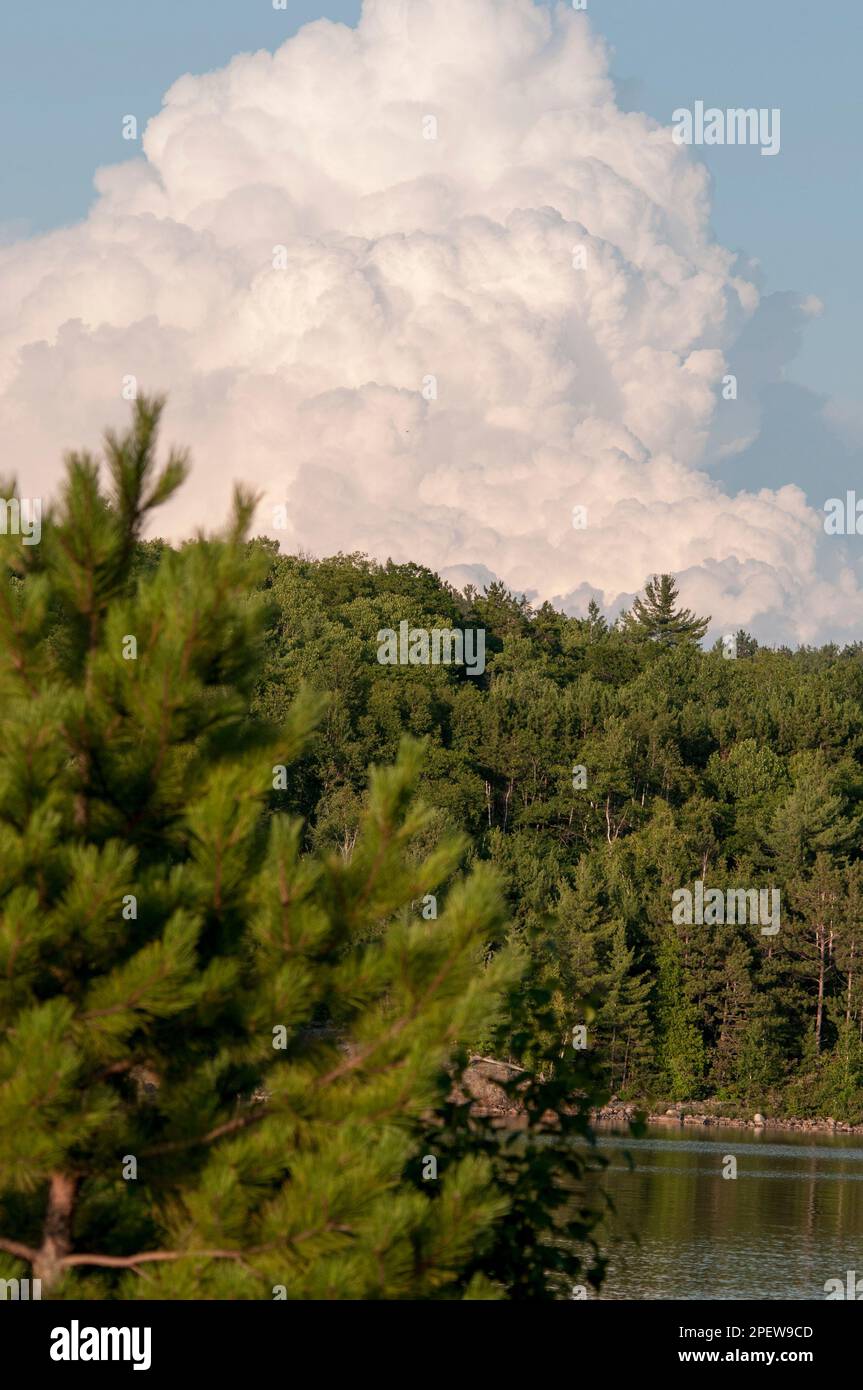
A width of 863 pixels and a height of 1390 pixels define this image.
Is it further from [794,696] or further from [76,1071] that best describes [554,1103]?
→ [794,696]

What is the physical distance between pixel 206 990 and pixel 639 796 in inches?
2978

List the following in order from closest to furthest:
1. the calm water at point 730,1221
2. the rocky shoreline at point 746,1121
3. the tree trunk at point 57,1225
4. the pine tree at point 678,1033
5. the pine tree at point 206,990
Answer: the pine tree at point 206,990, the tree trunk at point 57,1225, the calm water at point 730,1221, the rocky shoreline at point 746,1121, the pine tree at point 678,1033

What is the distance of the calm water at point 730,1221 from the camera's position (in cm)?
2538

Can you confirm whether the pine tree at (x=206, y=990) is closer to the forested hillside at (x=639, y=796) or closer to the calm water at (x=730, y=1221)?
the calm water at (x=730, y=1221)

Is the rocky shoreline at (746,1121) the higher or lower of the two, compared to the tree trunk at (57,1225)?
lower

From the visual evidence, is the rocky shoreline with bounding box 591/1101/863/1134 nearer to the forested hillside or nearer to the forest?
the forested hillside

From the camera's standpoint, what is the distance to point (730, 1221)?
107 ft

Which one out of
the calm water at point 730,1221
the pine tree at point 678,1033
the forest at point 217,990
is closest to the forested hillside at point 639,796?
the pine tree at point 678,1033

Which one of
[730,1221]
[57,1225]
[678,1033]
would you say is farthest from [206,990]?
[678,1033]

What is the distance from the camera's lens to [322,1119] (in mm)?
6895

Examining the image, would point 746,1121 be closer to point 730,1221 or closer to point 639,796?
point 639,796

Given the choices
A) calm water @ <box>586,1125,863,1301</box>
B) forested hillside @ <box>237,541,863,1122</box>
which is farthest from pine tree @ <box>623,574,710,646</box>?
calm water @ <box>586,1125,863,1301</box>

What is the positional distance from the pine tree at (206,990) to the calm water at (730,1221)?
30.3 feet
